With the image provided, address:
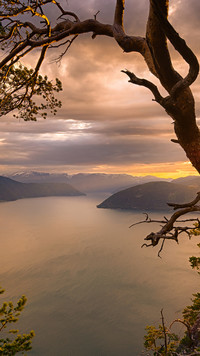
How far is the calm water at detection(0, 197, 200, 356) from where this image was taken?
43.8 metres

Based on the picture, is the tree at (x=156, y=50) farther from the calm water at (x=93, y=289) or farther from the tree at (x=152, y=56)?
the calm water at (x=93, y=289)

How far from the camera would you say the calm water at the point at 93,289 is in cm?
4384

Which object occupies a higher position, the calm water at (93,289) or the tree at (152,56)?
the tree at (152,56)

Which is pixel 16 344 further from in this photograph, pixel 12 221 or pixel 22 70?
pixel 12 221

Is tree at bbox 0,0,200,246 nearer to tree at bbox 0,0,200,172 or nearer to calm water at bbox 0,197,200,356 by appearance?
tree at bbox 0,0,200,172

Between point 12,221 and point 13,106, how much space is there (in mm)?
187774

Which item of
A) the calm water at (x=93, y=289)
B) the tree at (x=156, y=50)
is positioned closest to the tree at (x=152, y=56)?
the tree at (x=156, y=50)

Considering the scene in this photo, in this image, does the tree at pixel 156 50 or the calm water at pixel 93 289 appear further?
the calm water at pixel 93 289

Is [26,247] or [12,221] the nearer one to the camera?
[26,247]

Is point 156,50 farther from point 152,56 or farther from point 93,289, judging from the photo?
point 93,289

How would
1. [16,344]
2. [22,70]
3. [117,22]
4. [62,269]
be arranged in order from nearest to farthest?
[117,22] < [22,70] < [16,344] < [62,269]

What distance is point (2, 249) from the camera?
10119 cm

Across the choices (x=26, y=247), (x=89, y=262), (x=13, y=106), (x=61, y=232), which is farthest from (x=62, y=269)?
(x=13, y=106)

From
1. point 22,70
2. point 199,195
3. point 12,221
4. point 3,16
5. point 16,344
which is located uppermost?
point 3,16
